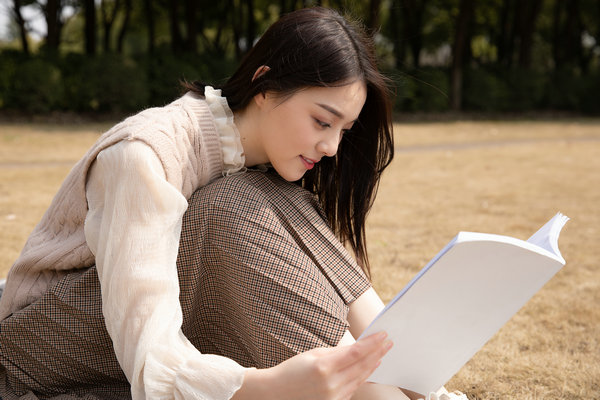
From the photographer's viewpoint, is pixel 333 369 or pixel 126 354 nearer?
pixel 333 369

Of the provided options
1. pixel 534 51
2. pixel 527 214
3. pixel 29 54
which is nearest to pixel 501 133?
pixel 527 214

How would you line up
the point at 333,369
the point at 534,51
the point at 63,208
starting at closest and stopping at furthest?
the point at 333,369 < the point at 63,208 < the point at 534,51

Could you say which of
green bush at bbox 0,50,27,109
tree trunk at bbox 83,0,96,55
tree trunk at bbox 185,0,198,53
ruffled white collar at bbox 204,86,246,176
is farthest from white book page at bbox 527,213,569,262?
tree trunk at bbox 185,0,198,53

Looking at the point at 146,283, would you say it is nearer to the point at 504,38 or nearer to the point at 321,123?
the point at 321,123

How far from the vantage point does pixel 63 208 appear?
1.88 metres

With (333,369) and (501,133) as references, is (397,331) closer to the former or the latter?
(333,369)

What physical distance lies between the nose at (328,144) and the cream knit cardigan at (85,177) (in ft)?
0.88

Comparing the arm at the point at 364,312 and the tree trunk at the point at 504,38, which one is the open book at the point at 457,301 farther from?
the tree trunk at the point at 504,38

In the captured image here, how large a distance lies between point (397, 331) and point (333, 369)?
9.4 inches

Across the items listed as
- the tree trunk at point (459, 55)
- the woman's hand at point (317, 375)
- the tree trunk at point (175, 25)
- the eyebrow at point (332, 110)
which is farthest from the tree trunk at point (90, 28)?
the woman's hand at point (317, 375)

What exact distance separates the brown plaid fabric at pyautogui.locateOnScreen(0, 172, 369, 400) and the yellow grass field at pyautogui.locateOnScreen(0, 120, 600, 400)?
1.02 meters

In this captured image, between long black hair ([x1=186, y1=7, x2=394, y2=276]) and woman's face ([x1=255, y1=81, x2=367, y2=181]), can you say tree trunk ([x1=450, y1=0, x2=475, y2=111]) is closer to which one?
long black hair ([x1=186, y1=7, x2=394, y2=276])

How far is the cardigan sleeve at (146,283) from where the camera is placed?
4.52 feet

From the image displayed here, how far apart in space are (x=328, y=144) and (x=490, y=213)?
13.7ft
